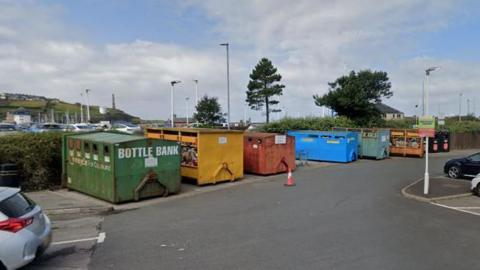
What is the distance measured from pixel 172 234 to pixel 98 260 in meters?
1.98

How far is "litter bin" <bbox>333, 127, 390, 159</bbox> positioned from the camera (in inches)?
1141

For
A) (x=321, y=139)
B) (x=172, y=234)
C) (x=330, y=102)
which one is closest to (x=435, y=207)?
(x=172, y=234)

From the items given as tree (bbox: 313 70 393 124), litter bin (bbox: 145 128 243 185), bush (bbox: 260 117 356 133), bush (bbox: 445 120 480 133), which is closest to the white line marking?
litter bin (bbox: 145 128 243 185)

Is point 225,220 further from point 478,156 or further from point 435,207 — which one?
point 478,156

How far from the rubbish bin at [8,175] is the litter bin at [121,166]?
1.67 m

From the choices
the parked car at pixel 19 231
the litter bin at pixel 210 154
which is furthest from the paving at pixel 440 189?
the parked car at pixel 19 231

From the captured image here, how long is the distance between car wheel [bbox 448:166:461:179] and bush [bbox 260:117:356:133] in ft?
51.4

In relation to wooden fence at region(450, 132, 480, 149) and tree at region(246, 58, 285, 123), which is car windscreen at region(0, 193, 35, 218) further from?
tree at region(246, 58, 285, 123)

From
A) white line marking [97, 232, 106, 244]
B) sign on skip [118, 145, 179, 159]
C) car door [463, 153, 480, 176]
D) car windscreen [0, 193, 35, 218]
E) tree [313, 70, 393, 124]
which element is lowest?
white line marking [97, 232, 106, 244]

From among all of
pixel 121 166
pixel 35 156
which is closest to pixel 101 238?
pixel 121 166

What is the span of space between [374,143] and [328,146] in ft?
13.5

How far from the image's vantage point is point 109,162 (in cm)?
1268

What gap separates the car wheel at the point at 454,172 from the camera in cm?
1956

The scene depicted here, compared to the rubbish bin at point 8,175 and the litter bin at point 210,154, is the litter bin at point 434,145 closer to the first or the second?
the litter bin at point 210,154
